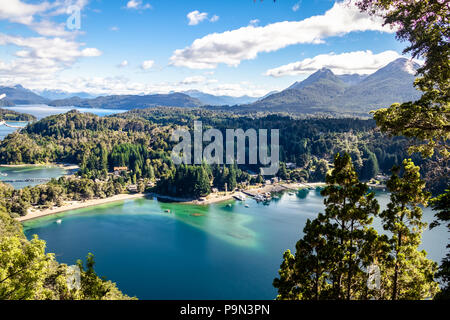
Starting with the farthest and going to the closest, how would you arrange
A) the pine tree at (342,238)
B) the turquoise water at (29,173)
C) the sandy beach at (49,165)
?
the sandy beach at (49,165)
the turquoise water at (29,173)
the pine tree at (342,238)

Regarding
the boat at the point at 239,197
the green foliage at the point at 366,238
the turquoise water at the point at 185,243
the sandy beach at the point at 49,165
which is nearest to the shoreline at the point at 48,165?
the sandy beach at the point at 49,165

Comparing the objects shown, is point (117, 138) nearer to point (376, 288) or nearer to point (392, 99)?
point (376, 288)

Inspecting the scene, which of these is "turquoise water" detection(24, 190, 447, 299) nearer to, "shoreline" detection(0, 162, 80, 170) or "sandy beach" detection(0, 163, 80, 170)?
"sandy beach" detection(0, 163, 80, 170)

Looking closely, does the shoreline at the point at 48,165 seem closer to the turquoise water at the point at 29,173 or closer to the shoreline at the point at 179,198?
the turquoise water at the point at 29,173

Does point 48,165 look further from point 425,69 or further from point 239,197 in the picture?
point 425,69

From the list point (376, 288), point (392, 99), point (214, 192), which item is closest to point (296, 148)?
point (214, 192)
